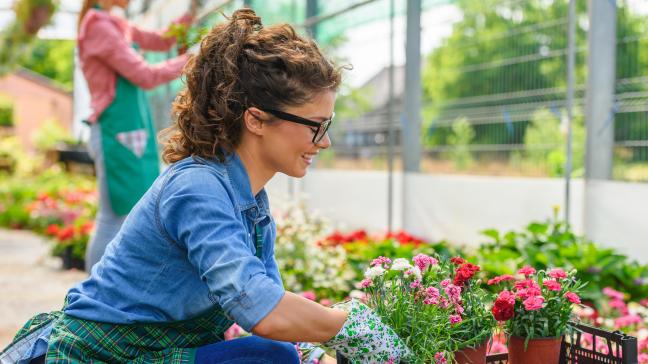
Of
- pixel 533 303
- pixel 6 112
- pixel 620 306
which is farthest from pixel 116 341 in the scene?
pixel 6 112

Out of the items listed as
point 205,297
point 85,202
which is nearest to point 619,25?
point 205,297

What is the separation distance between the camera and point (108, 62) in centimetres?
393

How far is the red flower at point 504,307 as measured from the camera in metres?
1.86

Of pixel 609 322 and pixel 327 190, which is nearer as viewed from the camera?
pixel 609 322

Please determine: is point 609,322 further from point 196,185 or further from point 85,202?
point 85,202

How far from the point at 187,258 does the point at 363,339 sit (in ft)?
1.38

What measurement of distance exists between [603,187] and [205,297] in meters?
3.26

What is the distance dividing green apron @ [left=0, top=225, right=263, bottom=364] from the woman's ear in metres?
0.41

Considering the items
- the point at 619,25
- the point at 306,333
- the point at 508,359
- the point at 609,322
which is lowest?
the point at 609,322

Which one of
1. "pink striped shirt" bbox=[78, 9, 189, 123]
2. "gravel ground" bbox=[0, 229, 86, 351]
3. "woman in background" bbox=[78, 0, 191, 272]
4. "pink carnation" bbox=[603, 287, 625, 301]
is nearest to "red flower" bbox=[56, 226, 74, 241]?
"gravel ground" bbox=[0, 229, 86, 351]

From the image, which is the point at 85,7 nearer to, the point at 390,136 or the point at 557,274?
the point at 390,136

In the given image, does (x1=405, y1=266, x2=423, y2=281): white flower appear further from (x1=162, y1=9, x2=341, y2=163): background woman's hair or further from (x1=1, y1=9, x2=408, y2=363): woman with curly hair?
(x1=162, y1=9, x2=341, y2=163): background woman's hair

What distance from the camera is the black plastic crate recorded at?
1.78m

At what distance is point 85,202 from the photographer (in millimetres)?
9430
